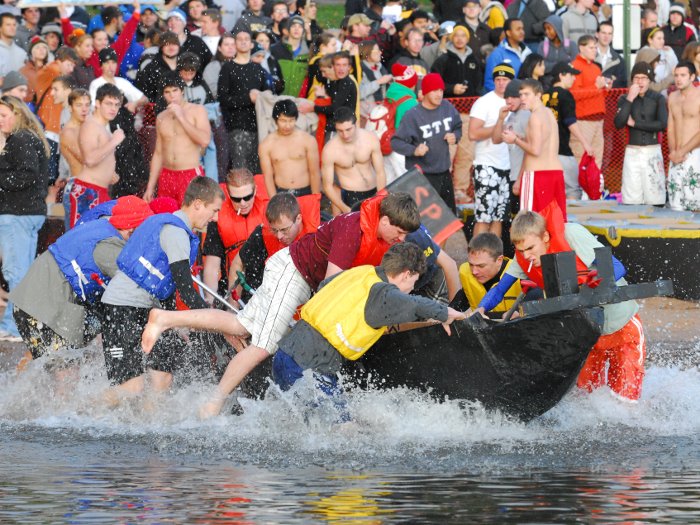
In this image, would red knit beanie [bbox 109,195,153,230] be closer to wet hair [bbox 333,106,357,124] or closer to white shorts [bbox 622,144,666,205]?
wet hair [bbox 333,106,357,124]

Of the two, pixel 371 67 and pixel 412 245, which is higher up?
pixel 371 67

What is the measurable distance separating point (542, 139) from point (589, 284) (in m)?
4.77

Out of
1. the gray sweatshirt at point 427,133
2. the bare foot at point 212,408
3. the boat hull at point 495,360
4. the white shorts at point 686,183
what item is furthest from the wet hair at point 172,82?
the boat hull at point 495,360

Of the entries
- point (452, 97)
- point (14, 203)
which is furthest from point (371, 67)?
point (14, 203)

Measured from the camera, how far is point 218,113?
15172mm

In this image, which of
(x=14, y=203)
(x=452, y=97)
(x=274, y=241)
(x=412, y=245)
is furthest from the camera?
(x=452, y=97)

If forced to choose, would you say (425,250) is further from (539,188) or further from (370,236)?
(539,188)

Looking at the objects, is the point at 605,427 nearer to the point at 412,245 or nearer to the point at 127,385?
the point at 412,245

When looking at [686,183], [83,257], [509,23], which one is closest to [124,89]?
[509,23]

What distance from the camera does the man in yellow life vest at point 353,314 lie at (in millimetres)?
8789

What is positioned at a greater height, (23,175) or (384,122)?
(384,122)

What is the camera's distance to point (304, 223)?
35.7 feet

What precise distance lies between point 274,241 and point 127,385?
151 cm

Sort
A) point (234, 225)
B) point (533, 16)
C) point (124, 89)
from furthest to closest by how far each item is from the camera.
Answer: point (533, 16), point (124, 89), point (234, 225)
